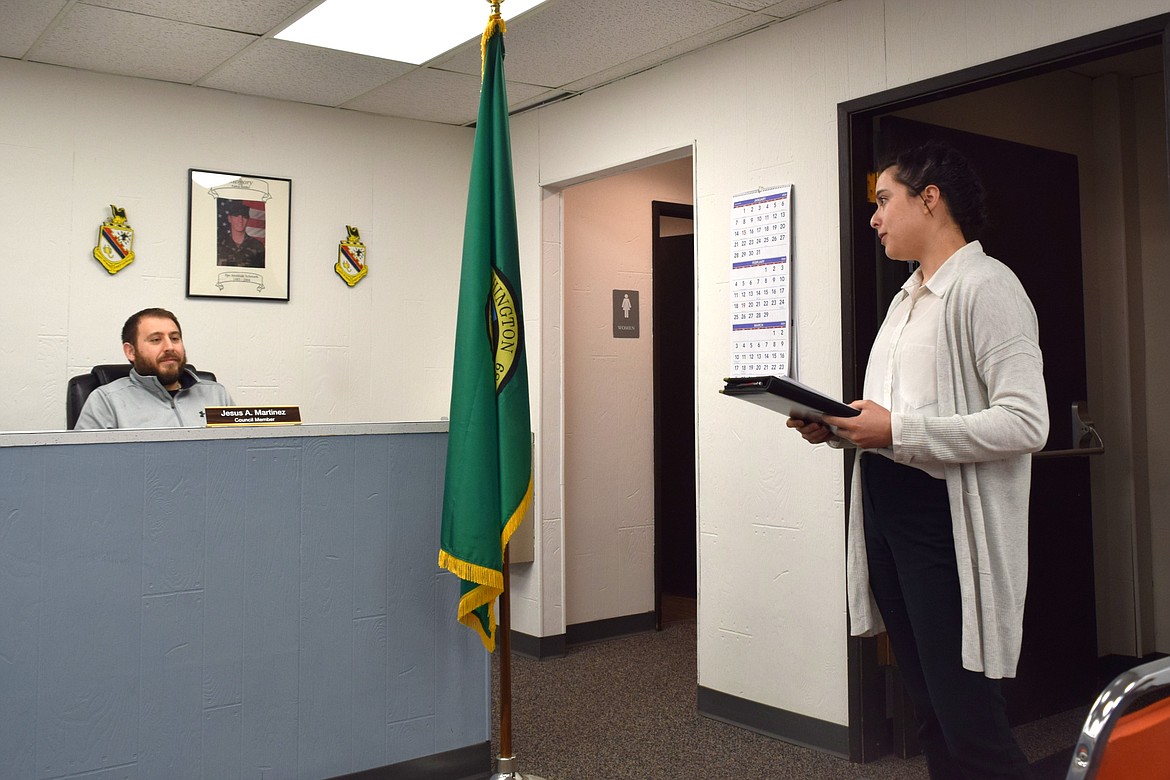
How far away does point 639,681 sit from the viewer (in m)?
3.74

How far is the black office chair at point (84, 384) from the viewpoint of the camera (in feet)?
10.3

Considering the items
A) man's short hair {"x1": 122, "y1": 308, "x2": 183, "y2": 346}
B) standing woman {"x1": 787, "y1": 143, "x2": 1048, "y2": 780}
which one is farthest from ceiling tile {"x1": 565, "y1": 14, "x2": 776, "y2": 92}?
man's short hair {"x1": 122, "y1": 308, "x2": 183, "y2": 346}

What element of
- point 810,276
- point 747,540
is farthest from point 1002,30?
point 747,540

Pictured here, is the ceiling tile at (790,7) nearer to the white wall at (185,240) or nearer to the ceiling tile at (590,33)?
the ceiling tile at (590,33)

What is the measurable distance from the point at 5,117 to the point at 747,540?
2974mm

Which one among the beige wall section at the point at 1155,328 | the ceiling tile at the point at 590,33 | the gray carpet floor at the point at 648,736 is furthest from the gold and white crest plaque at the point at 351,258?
the beige wall section at the point at 1155,328

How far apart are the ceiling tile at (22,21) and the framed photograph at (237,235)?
2.31 ft

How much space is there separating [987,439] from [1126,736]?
0.88m

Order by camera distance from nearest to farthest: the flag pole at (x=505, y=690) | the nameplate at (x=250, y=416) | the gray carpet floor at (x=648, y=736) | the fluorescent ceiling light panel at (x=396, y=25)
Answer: the nameplate at (x=250, y=416) → the flag pole at (x=505, y=690) → the gray carpet floor at (x=648, y=736) → the fluorescent ceiling light panel at (x=396, y=25)

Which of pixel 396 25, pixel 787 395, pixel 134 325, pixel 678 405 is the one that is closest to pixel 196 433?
pixel 134 325

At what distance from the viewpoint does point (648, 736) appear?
10.2 feet

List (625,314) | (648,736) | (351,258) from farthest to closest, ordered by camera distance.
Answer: (625,314) → (351,258) → (648,736)

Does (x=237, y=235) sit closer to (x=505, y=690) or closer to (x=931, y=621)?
(x=505, y=690)

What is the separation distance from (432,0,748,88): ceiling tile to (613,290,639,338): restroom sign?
3.65ft
